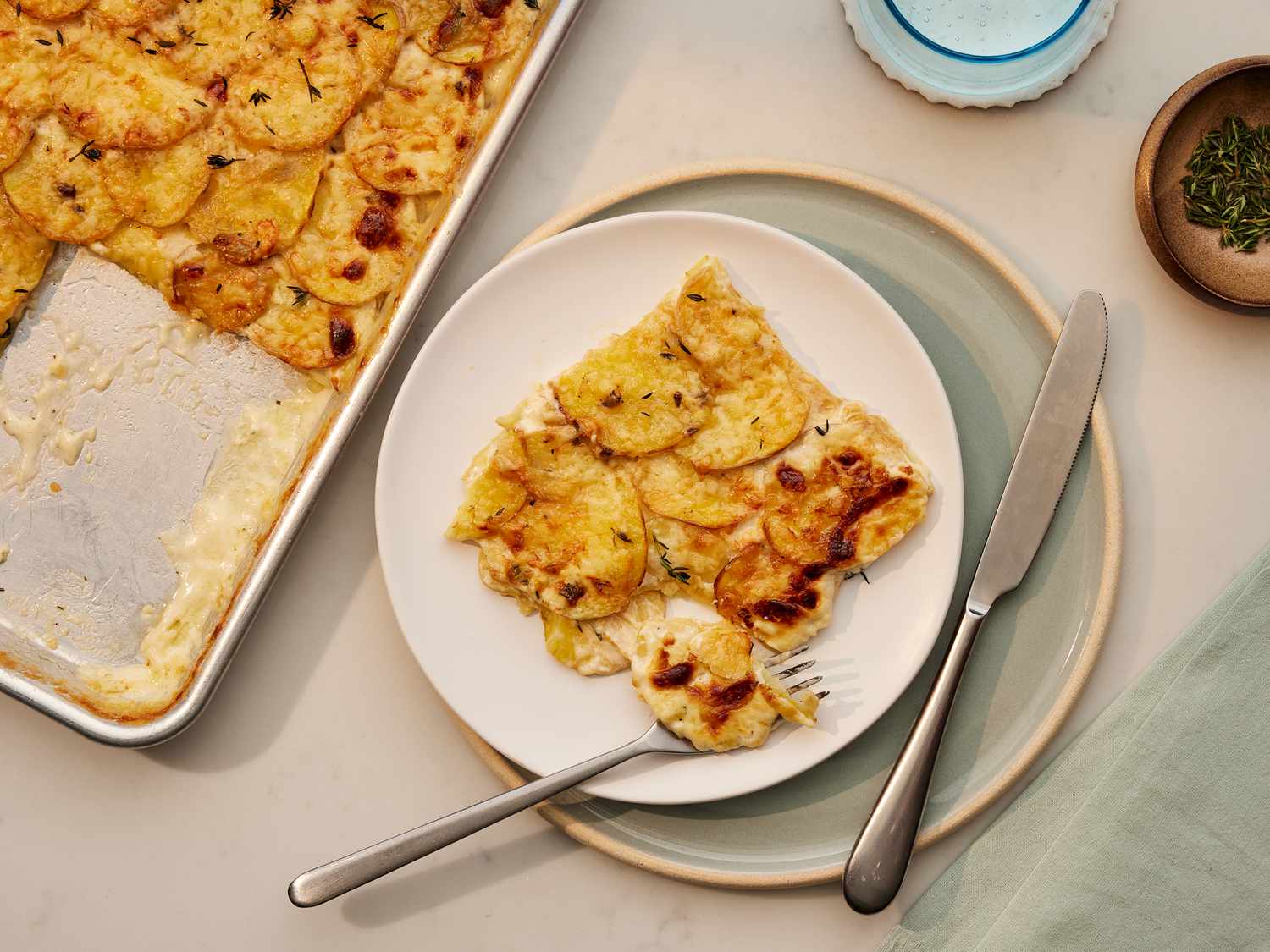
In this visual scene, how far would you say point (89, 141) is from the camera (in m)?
2.90

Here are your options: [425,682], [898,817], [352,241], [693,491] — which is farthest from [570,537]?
[898,817]

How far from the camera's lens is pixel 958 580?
2.95 m

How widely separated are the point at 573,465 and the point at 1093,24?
6.49ft

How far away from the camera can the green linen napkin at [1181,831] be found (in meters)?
2.73

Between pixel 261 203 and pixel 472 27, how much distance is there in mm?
773

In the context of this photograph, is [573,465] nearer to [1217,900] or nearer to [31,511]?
[31,511]

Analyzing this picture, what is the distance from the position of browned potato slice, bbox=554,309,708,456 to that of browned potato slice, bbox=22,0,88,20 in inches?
69.4

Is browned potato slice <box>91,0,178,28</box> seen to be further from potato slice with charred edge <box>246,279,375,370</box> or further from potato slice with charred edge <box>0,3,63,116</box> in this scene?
potato slice with charred edge <box>246,279,375,370</box>

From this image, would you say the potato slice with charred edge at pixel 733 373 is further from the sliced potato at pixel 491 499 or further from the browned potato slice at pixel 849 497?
the sliced potato at pixel 491 499

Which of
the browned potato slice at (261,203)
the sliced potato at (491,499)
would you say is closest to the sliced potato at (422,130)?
the browned potato slice at (261,203)

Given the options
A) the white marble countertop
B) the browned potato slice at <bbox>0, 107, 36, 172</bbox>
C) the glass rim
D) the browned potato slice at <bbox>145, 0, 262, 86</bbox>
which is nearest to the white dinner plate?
the white marble countertop

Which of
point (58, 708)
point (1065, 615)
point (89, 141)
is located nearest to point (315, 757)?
point (58, 708)

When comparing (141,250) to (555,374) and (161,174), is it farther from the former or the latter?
(555,374)

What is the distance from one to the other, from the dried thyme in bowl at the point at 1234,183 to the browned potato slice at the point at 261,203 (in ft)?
8.20
